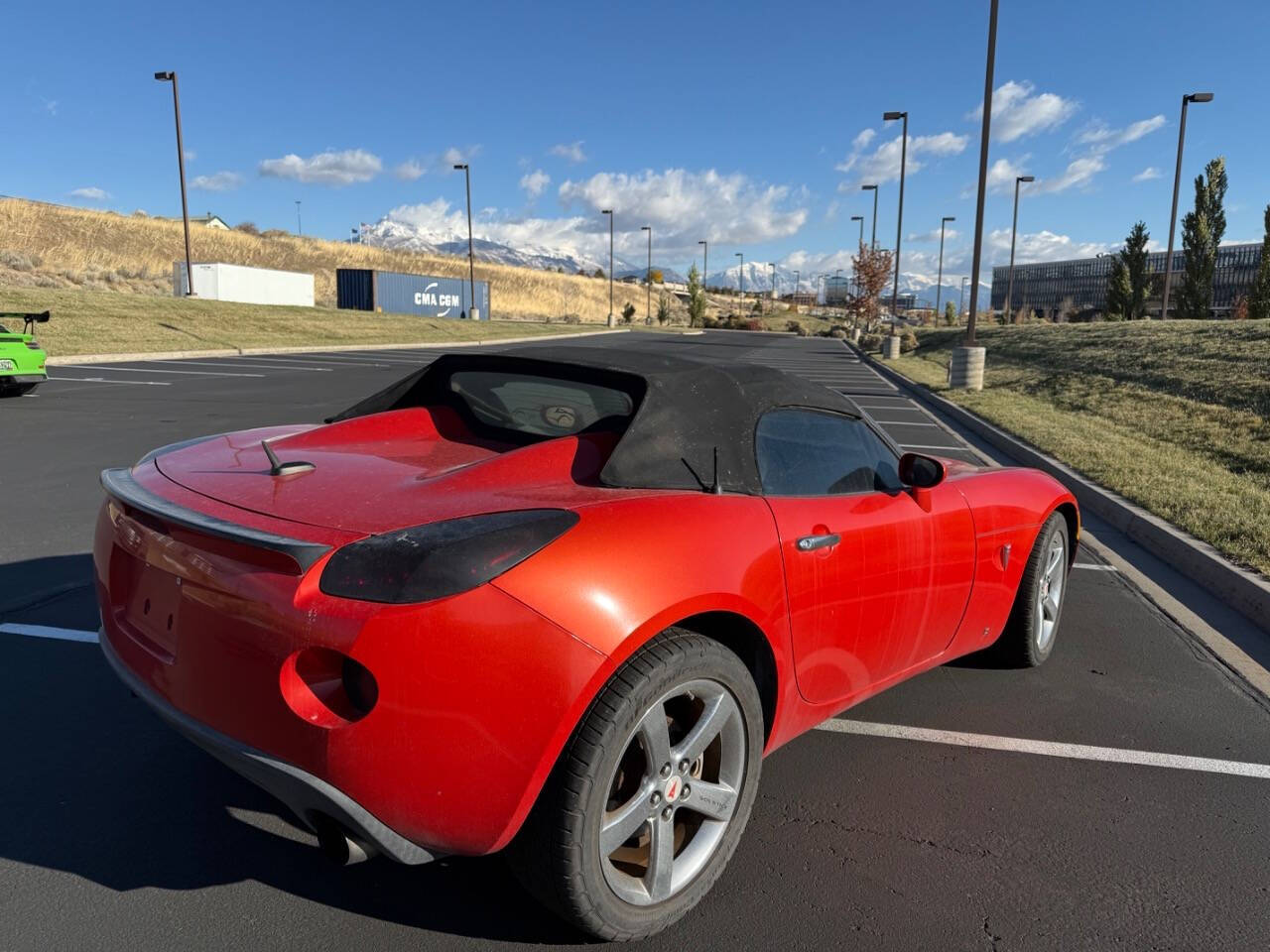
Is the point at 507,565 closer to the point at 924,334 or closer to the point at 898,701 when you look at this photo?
the point at 898,701

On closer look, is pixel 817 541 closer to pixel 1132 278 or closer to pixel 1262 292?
pixel 1262 292

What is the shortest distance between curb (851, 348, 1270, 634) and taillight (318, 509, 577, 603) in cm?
469

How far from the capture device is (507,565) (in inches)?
81.0

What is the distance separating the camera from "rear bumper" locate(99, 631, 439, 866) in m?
2.01

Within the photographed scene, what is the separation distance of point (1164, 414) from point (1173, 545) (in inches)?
311

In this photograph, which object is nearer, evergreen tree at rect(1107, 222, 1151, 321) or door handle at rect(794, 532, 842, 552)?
door handle at rect(794, 532, 842, 552)

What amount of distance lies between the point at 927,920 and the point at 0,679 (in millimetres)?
3616

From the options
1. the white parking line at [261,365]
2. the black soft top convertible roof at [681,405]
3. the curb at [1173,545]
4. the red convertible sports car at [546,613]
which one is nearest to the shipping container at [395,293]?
the white parking line at [261,365]

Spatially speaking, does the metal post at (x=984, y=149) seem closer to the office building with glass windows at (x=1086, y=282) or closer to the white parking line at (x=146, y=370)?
the white parking line at (x=146, y=370)

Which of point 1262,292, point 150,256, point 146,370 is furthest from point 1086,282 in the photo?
point 146,370

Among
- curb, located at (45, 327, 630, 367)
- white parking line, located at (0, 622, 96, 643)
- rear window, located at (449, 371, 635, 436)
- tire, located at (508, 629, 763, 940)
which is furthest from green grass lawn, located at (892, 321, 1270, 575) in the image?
curb, located at (45, 327, 630, 367)

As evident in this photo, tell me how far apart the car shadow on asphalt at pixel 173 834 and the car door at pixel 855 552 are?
112 centimetres

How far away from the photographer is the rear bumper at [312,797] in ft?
6.59

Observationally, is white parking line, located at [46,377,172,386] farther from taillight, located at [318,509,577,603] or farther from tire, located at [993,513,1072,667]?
taillight, located at [318,509,577,603]
